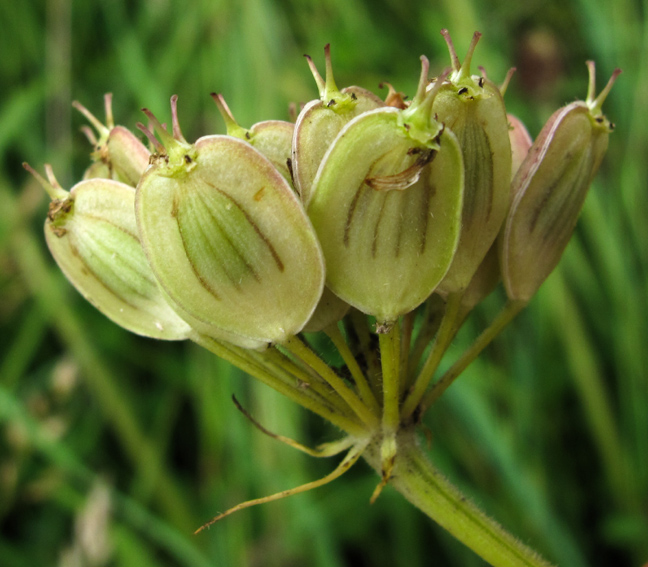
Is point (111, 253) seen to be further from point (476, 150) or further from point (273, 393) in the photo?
point (273, 393)

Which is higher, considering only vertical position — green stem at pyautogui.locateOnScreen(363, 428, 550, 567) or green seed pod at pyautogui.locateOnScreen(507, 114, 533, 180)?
green seed pod at pyautogui.locateOnScreen(507, 114, 533, 180)

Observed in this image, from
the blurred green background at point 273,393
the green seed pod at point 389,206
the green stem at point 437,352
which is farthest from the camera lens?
the blurred green background at point 273,393

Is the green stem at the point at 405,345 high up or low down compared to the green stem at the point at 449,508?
up

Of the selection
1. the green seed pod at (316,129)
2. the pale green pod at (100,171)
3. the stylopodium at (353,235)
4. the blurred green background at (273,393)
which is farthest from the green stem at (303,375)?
the blurred green background at (273,393)

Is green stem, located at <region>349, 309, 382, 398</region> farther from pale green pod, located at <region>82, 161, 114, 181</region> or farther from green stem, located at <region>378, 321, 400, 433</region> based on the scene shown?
pale green pod, located at <region>82, 161, 114, 181</region>

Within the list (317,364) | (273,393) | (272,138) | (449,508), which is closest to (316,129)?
(272,138)

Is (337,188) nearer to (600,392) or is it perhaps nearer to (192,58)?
(600,392)

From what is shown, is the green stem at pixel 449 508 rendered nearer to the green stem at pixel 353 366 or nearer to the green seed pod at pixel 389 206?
the green stem at pixel 353 366

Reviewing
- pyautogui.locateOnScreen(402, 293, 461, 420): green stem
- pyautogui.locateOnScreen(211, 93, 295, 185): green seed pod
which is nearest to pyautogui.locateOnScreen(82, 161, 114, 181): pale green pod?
pyautogui.locateOnScreen(211, 93, 295, 185): green seed pod
